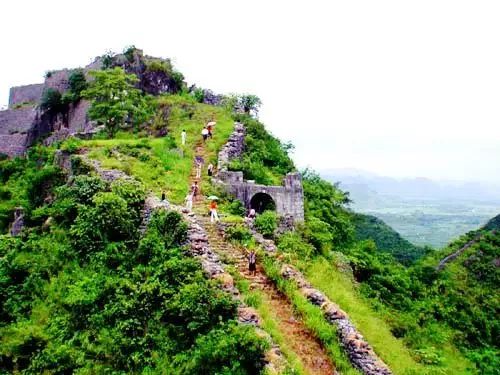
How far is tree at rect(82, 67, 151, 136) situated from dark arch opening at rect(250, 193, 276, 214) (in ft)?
30.0

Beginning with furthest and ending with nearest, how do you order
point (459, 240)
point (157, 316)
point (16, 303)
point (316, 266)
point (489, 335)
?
point (459, 240) → point (489, 335) → point (316, 266) → point (16, 303) → point (157, 316)

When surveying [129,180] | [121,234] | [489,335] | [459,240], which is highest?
[129,180]

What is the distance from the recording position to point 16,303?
14.0m

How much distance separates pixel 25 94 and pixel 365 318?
3665 cm

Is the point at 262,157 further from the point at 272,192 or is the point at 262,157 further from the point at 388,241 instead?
the point at 388,241

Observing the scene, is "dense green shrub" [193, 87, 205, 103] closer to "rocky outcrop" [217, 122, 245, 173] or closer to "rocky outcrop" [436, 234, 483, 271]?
"rocky outcrop" [217, 122, 245, 173]

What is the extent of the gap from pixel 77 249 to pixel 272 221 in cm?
567

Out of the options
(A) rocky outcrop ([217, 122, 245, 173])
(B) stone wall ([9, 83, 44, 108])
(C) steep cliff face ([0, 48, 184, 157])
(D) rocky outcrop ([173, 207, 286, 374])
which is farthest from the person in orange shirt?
(B) stone wall ([9, 83, 44, 108])

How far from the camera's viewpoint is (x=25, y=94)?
42.6 meters

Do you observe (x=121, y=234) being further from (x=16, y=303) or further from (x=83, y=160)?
(x=83, y=160)

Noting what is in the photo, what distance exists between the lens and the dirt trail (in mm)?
10883

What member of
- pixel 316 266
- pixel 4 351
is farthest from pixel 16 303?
pixel 316 266

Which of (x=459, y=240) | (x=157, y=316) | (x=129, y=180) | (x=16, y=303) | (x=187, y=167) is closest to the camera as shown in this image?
(x=157, y=316)

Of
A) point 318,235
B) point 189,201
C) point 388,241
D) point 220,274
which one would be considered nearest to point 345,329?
point 220,274
